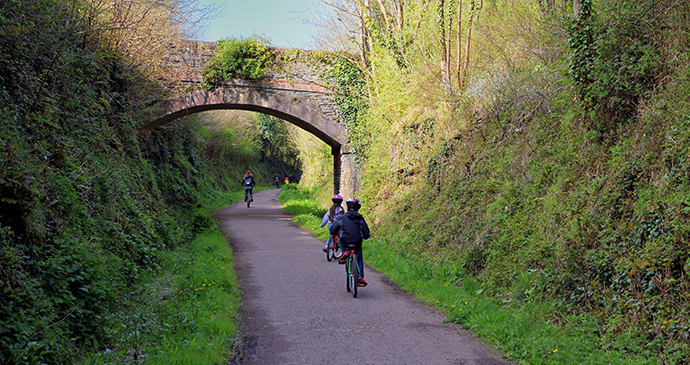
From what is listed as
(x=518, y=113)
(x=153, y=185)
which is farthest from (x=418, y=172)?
(x=153, y=185)

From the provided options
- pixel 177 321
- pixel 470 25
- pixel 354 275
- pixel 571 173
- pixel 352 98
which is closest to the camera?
pixel 177 321

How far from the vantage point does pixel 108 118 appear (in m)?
12.3

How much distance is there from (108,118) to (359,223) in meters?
7.70

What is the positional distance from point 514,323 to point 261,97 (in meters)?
15.5

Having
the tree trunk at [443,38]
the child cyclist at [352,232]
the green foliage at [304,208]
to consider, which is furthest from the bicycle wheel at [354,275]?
the green foliage at [304,208]

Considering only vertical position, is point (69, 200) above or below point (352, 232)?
above

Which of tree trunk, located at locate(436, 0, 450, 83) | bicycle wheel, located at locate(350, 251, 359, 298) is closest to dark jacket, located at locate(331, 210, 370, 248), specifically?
bicycle wheel, located at locate(350, 251, 359, 298)

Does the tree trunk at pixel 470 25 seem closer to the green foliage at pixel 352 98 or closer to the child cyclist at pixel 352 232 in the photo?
the child cyclist at pixel 352 232

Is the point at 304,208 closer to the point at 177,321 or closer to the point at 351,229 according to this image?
the point at 351,229

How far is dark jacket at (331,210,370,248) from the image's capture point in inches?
310

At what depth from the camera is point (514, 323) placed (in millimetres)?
5789

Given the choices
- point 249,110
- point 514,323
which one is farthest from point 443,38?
point 249,110

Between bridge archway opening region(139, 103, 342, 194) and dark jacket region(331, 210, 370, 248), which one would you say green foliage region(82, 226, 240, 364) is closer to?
dark jacket region(331, 210, 370, 248)

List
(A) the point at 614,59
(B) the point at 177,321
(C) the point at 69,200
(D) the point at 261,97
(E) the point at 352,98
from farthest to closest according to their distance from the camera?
1. (E) the point at 352,98
2. (D) the point at 261,97
3. (A) the point at 614,59
4. (C) the point at 69,200
5. (B) the point at 177,321
